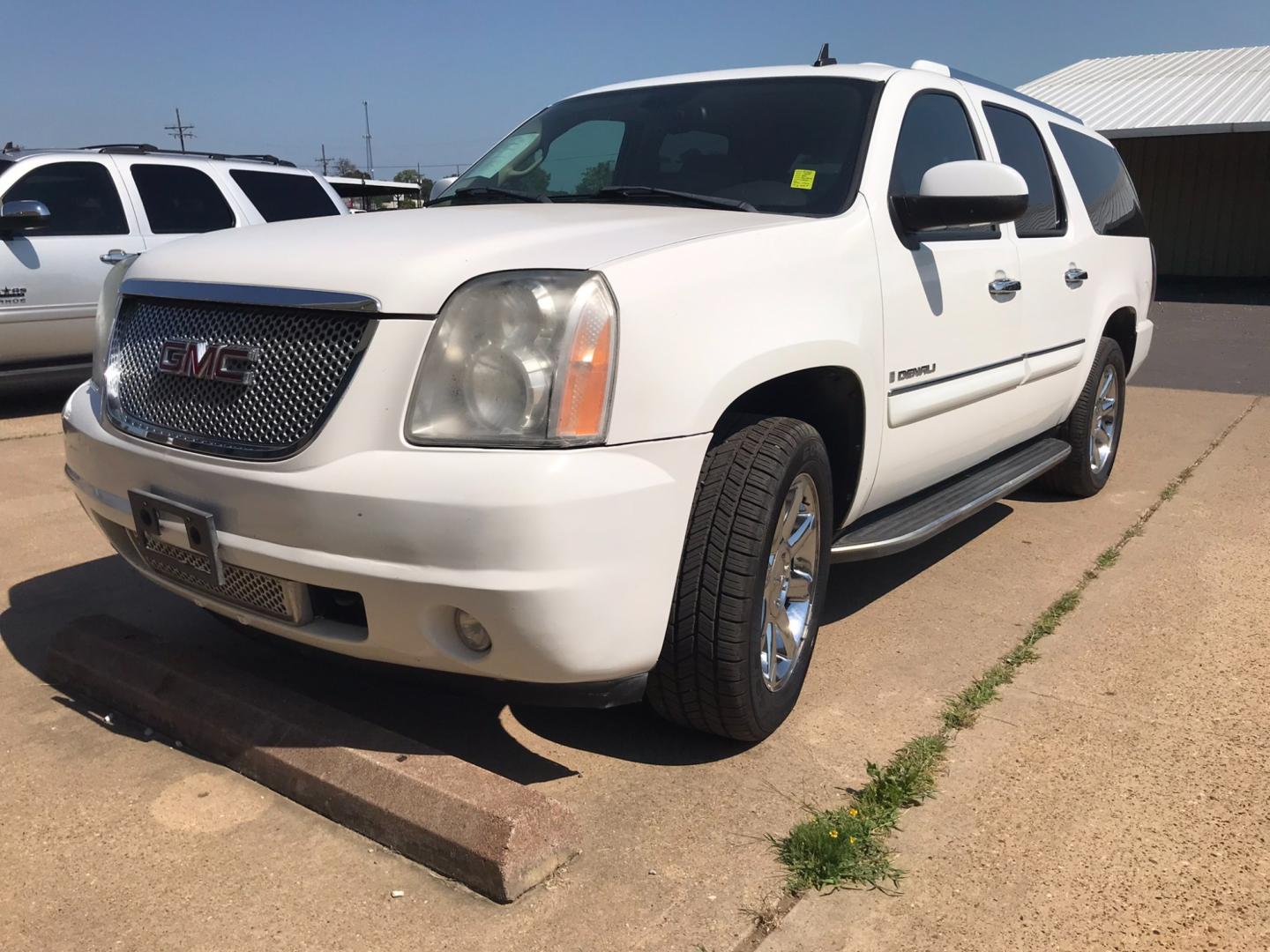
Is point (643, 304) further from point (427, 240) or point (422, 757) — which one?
point (422, 757)

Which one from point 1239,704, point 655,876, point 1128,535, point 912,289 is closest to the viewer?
point 655,876

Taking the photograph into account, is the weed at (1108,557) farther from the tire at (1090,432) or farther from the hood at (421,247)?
the hood at (421,247)

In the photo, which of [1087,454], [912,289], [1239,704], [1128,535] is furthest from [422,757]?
[1087,454]

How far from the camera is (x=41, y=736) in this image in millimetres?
2984

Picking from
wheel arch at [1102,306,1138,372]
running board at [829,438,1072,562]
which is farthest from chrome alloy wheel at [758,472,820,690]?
wheel arch at [1102,306,1138,372]

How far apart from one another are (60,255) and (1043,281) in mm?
6409

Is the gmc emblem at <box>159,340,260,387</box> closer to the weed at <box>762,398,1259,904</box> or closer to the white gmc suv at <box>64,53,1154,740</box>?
the white gmc suv at <box>64,53,1154,740</box>

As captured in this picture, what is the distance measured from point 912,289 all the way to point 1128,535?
2.19m

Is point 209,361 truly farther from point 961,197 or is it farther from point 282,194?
point 282,194

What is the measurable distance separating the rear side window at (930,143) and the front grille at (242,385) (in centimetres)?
190

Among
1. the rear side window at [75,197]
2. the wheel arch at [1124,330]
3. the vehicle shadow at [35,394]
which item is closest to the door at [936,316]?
the wheel arch at [1124,330]

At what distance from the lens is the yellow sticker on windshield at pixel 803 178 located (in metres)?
3.37

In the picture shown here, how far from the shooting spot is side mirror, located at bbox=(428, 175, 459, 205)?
416cm

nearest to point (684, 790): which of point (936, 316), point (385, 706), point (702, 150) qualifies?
point (385, 706)
